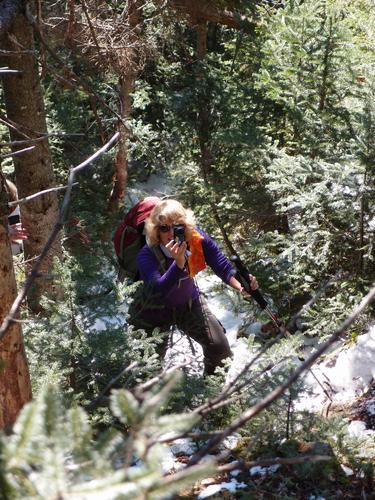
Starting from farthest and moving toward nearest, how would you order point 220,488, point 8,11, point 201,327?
point 201,327 < point 8,11 < point 220,488

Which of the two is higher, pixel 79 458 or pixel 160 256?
pixel 160 256

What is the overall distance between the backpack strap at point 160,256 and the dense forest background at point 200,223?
0.36 meters

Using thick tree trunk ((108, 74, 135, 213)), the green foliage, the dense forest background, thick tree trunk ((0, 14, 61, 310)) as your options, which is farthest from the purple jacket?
thick tree trunk ((108, 74, 135, 213))

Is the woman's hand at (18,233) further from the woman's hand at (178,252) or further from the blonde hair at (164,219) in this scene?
the woman's hand at (178,252)

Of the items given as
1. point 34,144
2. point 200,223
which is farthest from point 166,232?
point 200,223

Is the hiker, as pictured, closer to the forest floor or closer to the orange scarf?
the orange scarf

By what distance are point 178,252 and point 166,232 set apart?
319 mm

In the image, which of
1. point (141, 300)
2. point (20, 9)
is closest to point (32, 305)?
point (141, 300)

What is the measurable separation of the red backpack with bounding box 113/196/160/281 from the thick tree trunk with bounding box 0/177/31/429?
5.68 feet

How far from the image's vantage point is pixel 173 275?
16.0 feet

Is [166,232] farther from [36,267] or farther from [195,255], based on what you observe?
[36,267]

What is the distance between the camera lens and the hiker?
16.3ft

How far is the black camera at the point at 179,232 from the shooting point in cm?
504

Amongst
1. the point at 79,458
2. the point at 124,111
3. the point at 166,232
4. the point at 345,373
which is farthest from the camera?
the point at 124,111
